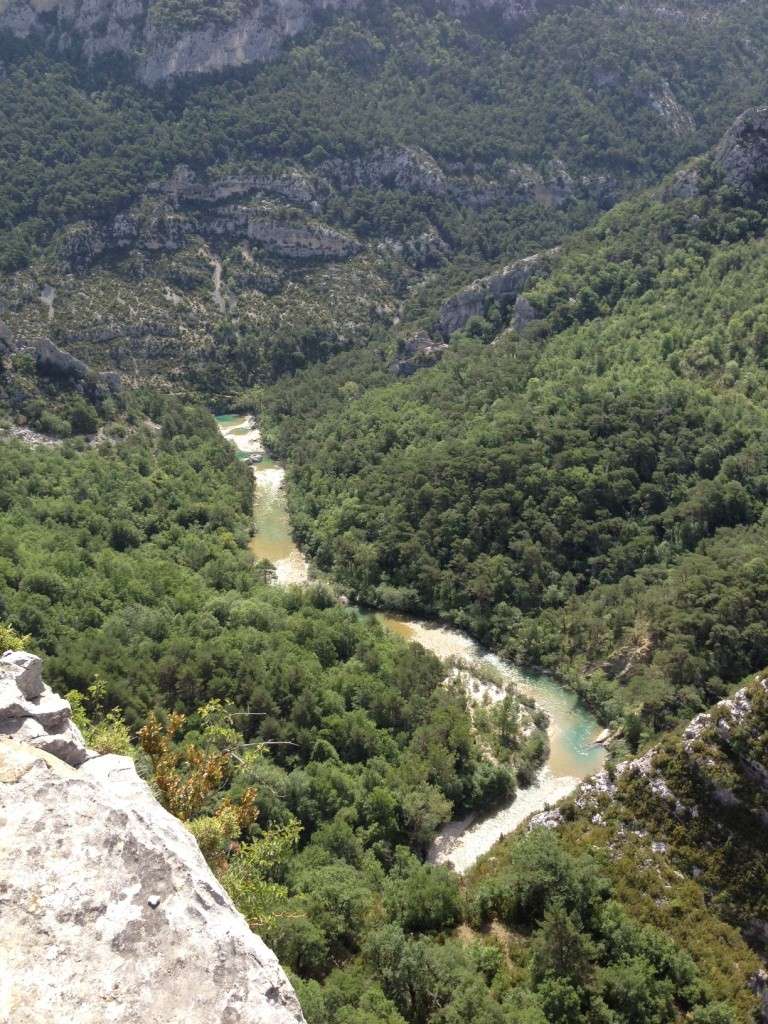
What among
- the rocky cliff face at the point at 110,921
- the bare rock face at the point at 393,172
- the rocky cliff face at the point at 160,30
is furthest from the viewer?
the rocky cliff face at the point at 160,30

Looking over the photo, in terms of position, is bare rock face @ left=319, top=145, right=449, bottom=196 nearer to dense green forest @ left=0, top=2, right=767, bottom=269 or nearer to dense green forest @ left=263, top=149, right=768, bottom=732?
→ dense green forest @ left=0, top=2, right=767, bottom=269

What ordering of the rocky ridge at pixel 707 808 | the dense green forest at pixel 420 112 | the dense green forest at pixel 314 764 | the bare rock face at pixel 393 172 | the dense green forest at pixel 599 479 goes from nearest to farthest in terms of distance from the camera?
the dense green forest at pixel 314 764 → the rocky ridge at pixel 707 808 → the dense green forest at pixel 599 479 → the dense green forest at pixel 420 112 → the bare rock face at pixel 393 172

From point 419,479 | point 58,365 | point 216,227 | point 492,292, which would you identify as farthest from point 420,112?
point 419,479

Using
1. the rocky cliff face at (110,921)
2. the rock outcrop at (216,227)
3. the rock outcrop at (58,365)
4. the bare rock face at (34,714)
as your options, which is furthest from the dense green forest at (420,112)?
the rocky cliff face at (110,921)

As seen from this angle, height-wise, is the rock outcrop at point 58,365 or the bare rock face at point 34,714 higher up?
the bare rock face at point 34,714

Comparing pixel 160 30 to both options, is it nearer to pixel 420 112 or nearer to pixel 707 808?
pixel 420 112

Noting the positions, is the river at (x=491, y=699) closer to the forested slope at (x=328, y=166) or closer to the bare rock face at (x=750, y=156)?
the forested slope at (x=328, y=166)

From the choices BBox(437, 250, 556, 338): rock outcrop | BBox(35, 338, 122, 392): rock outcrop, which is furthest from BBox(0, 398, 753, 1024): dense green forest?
BBox(437, 250, 556, 338): rock outcrop
